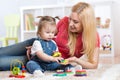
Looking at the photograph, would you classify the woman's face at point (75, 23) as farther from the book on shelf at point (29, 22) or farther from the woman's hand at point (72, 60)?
the book on shelf at point (29, 22)

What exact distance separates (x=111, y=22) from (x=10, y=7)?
4.54 ft

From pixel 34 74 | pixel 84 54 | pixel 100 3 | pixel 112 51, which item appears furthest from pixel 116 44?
pixel 34 74

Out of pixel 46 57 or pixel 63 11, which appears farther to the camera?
pixel 63 11

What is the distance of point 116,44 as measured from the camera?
3488 mm

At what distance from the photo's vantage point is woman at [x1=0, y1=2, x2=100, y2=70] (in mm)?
1609

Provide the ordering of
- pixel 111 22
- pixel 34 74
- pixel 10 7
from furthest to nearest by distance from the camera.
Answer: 1. pixel 10 7
2. pixel 111 22
3. pixel 34 74

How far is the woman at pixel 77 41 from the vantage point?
161 cm

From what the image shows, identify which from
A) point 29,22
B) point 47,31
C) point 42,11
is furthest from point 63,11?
point 47,31

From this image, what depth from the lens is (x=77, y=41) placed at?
1.69 metres

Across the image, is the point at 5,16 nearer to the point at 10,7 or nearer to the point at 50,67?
the point at 10,7

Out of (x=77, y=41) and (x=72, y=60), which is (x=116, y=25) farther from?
(x=72, y=60)

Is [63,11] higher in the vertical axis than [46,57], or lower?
higher

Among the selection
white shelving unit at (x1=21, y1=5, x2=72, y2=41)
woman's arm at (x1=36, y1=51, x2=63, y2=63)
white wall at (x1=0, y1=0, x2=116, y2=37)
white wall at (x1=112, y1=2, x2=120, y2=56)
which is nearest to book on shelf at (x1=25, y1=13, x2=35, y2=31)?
white shelving unit at (x1=21, y1=5, x2=72, y2=41)

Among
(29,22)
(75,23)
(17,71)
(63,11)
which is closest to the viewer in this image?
(17,71)
